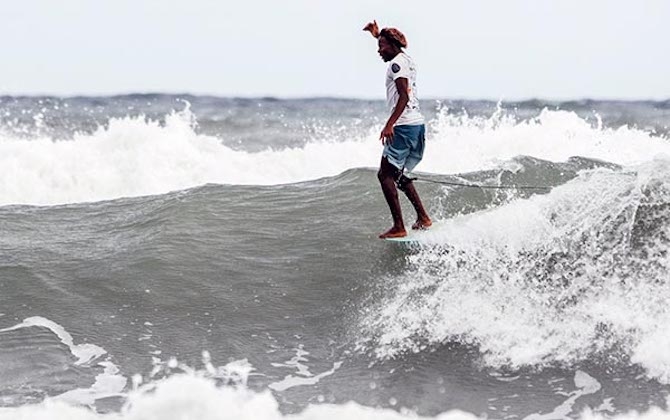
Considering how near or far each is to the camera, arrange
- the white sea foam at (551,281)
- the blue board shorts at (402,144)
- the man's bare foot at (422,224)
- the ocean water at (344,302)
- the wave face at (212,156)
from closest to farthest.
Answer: the ocean water at (344,302) < the white sea foam at (551,281) < the blue board shorts at (402,144) < the man's bare foot at (422,224) < the wave face at (212,156)

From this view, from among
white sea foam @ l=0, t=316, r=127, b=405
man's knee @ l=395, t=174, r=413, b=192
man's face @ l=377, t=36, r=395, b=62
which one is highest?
man's face @ l=377, t=36, r=395, b=62

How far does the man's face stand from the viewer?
784 centimetres

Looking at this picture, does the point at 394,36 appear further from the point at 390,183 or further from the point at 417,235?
the point at 417,235

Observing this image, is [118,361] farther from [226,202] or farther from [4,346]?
[226,202]

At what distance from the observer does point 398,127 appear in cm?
802

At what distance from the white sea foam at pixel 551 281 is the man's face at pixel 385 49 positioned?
1.55 metres

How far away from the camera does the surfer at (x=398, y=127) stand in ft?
25.6

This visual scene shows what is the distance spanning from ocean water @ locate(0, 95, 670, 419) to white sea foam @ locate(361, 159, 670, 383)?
2 cm

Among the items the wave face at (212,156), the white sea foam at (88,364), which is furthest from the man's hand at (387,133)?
the wave face at (212,156)

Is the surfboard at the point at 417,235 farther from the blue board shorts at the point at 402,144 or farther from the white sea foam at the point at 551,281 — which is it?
the blue board shorts at the point at 402,144

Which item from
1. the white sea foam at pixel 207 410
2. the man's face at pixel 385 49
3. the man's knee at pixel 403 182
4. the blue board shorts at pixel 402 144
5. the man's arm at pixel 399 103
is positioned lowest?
the white sea foam at pixel 207 410

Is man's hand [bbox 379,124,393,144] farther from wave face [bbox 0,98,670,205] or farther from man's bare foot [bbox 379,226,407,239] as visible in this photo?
wave face [bbox 0,98,670,205]

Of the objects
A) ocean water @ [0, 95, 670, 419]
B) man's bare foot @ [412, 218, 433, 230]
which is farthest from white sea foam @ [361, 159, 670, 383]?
man's bare foot @ [412, 218, 433, 230]

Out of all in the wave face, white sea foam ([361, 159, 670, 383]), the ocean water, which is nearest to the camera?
the ocean water
